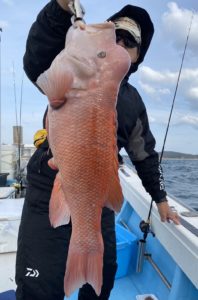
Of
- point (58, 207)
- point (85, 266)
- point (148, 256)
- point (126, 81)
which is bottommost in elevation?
point (148, 256)

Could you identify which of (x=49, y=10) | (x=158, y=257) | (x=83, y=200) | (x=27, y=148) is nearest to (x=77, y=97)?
(x=83, y=200)

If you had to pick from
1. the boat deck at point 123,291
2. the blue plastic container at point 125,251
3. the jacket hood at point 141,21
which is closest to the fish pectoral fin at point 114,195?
the jacket hood at point 141,21

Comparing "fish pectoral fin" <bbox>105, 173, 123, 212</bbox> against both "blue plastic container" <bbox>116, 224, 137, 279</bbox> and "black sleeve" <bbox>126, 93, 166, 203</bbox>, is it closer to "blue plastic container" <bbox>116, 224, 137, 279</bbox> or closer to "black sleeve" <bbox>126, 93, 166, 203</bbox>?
"black sleeve" <bbox>126, 93, 166, 203</bbox>

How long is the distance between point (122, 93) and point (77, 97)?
984 mm

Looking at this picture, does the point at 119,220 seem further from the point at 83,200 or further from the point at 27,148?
the point at 27,148

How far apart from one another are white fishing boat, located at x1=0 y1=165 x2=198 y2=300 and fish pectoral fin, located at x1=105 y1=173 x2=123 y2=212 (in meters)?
1.27

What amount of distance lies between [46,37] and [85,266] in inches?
41.3

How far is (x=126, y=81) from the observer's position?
228 cm

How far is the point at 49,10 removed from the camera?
152cm

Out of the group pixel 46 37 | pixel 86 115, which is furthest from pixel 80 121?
pixel 46 37

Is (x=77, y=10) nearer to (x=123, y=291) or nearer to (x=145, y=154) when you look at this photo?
(x=145, y=154)

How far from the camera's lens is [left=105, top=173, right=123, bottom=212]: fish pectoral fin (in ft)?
4.28

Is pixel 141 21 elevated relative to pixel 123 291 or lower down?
elevated

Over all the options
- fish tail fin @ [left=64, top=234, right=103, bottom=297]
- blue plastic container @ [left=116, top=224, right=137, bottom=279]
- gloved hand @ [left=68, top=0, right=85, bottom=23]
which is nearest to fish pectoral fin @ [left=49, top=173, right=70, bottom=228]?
fish tail fin @ [left=64, top=234, right=103, bottom=297]
